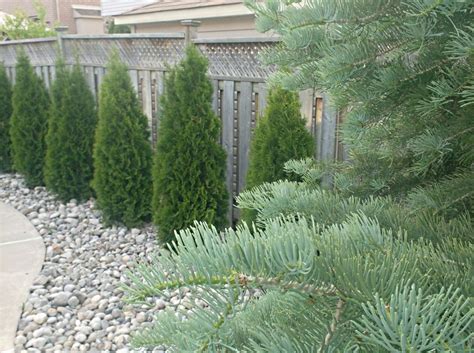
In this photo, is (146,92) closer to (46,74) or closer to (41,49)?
(46,74)

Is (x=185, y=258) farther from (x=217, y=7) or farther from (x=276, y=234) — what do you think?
(x=217, y=7)

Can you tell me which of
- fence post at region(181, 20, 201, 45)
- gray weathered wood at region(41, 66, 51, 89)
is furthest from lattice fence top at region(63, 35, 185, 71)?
gray weathered wood at region(41, 66, 51, 89)

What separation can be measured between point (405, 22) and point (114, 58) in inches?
186

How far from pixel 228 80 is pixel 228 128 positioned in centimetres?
49

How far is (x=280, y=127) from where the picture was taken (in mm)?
4020

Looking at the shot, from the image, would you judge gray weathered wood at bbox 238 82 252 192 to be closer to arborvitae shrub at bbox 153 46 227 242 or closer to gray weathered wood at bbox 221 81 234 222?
gray weathered wood at bbox 221 81 234 222

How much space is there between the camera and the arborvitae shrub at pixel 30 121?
6.71 meters

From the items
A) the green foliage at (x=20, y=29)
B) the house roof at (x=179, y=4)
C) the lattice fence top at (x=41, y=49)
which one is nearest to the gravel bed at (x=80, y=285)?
the lattice fence top at (x=41, y=49)

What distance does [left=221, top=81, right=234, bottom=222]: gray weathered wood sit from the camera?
4.93m

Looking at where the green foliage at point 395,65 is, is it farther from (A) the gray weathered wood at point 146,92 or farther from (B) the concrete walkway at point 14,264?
(A) the gray weathered wood at point 146,92

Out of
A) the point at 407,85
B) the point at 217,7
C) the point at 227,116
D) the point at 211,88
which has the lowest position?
the point at 227,116

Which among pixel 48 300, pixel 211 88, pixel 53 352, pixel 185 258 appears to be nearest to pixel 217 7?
pixel 211 88

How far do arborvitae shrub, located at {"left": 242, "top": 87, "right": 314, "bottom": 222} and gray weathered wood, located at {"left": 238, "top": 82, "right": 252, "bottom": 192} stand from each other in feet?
2.23

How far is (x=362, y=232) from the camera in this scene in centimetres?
81
